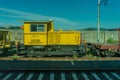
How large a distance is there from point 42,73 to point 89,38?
89.2 feet

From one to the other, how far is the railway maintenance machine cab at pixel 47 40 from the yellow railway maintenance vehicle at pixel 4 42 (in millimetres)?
2363

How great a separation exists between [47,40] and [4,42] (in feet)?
13.9

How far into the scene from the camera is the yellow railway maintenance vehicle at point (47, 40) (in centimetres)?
2472

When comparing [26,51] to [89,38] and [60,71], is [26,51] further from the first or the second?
[89,38]

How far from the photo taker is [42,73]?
1368 cm

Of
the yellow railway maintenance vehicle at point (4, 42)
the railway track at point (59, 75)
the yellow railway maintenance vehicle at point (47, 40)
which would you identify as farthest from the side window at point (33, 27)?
the railway track at point (59, 75)

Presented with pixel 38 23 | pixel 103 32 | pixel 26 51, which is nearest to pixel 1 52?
pixel 26 51

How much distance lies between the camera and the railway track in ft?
40.4

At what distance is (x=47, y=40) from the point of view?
82.6 ft

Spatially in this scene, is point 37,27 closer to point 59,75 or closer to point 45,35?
point 45,35

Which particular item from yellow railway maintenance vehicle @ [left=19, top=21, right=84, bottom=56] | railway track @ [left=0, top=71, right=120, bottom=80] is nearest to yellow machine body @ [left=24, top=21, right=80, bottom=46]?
yellow railway maintenance vehicle @ [left=19, top=21, right=84, bottom=56]

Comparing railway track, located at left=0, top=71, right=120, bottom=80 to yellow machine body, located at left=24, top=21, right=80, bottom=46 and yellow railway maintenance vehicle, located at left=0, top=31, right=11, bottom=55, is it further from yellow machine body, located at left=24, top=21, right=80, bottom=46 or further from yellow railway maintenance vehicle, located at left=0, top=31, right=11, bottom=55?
yellow railway maintenance vehicle, located at left=0, top=31, right=11, bottom=55

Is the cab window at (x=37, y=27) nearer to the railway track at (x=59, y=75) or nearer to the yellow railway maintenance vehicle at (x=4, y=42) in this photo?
the yellow railway maintenance vehicle at (x=4, y=42)

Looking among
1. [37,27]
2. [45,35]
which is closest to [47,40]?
[45,35]
